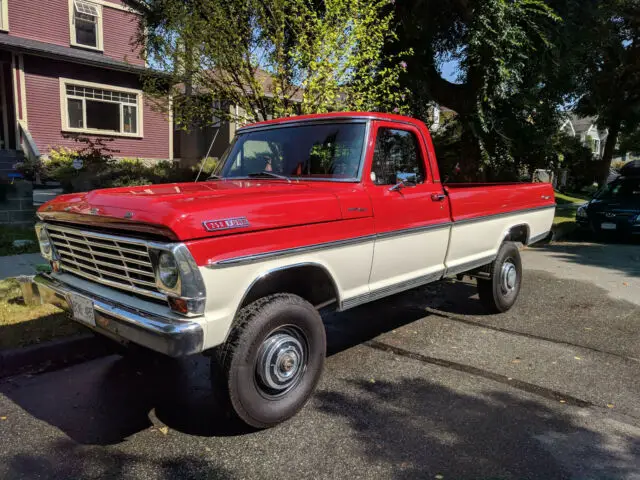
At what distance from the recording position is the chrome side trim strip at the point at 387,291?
12.5ft

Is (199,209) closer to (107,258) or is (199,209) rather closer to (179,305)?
(179,305)

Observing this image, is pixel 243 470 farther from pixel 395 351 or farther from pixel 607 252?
pixel 607 252

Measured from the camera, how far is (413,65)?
11.7 meters

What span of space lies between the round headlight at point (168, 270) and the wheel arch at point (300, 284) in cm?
44

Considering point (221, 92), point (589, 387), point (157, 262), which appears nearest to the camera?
point (157, 262)

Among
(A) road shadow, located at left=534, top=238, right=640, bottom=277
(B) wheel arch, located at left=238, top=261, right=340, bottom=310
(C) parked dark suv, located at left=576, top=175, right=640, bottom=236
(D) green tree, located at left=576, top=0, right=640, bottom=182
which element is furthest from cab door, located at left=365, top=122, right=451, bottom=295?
(D) green tree, located at left=576, top=0, right=640, bottom=182

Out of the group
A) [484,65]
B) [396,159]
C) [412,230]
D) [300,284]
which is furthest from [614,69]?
[300,284]

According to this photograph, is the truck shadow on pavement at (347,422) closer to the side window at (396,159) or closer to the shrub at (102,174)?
the side window at (396,159)

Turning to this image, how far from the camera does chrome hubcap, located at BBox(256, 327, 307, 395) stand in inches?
126

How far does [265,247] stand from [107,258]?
1062mm

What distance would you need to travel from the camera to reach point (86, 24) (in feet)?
58.8

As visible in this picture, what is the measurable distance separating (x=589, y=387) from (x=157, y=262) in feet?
11.3

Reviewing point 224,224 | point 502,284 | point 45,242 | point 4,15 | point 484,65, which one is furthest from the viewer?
point 4,15

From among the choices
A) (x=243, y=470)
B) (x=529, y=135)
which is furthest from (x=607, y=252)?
(x=243, y=470)
